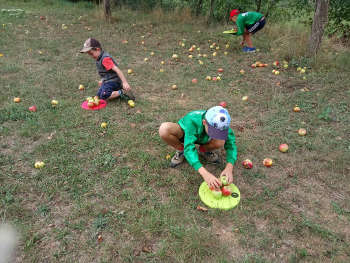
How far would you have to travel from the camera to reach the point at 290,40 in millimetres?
7430

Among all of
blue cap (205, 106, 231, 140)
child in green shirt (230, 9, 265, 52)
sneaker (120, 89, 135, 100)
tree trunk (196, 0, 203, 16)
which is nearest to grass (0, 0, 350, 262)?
sneaker (120, 89, 135, 100)

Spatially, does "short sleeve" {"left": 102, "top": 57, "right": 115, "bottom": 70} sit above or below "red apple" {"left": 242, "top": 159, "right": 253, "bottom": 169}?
above

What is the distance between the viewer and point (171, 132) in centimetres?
314

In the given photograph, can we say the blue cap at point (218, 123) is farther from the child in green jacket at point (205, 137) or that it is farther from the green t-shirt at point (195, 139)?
the green t-shirt at point (195, 139)

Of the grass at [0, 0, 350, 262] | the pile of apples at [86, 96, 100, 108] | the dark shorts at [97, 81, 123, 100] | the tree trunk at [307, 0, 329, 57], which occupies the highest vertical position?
the tree trunk at [307, 0, 329, 57]

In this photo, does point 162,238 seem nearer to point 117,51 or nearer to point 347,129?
point 347,129

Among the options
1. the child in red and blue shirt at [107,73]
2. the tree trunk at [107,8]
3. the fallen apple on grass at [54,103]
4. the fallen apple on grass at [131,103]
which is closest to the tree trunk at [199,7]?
the tree trunk at [107,8]

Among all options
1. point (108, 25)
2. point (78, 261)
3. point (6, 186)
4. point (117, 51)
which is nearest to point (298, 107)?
point (78, 261)

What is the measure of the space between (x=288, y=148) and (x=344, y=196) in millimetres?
987

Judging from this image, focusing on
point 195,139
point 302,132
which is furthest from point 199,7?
point 195,139

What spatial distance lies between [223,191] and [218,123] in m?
0.84

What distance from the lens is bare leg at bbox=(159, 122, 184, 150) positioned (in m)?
3.10

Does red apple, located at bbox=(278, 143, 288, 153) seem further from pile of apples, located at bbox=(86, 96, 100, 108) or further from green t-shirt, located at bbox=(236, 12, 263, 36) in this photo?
green t-shirt, located at bbox=(236, 12, 263, 36)

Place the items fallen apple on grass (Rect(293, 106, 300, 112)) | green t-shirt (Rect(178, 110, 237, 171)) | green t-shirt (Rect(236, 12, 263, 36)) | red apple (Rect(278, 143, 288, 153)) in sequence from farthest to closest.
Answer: green t-shirt (Rect(236, 12, 263, 36)), fallen apple on grass (Rect(293, 106, 300, 112)), red apple (Rect(278, 143, 288, 153)), green t-shirt (Rect(178, 110, 237, 171))
